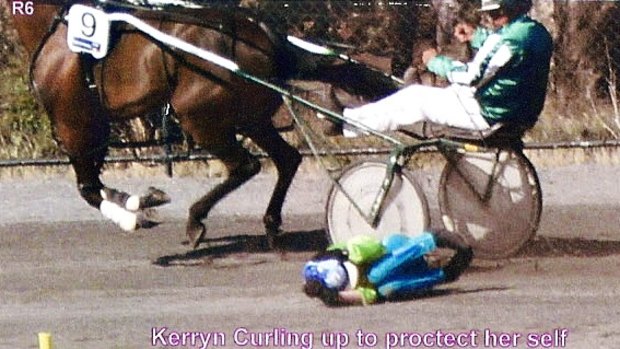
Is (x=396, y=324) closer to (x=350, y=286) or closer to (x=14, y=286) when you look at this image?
(x=350, y=286)

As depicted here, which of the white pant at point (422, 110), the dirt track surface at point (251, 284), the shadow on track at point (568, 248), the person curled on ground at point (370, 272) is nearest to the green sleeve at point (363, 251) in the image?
the person curled on ground at point (370, 272)

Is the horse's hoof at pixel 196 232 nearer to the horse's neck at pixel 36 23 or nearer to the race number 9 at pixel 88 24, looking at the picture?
the race number 9 at pixel 88 24

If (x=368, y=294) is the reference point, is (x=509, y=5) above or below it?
above

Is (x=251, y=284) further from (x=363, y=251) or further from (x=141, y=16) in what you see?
(x=141, y=16)

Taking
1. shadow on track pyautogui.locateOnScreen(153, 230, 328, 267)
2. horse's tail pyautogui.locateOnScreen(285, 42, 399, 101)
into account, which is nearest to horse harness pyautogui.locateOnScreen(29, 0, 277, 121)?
horse's tail pyautogui.locateOnScreen(285, 42, 399, 101)

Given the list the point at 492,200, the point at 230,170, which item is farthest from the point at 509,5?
the point at 230,170

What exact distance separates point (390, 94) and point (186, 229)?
1555mm

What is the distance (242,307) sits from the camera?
959cm

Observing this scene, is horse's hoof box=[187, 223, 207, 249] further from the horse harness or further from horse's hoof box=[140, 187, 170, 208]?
the horse harness

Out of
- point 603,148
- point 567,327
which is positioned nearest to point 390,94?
point 567,327

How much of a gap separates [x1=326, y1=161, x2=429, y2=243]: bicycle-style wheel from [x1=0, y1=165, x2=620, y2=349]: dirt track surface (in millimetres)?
388

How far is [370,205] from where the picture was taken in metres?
10.3

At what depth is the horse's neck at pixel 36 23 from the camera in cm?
1109

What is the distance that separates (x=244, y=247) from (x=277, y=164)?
543 mm
